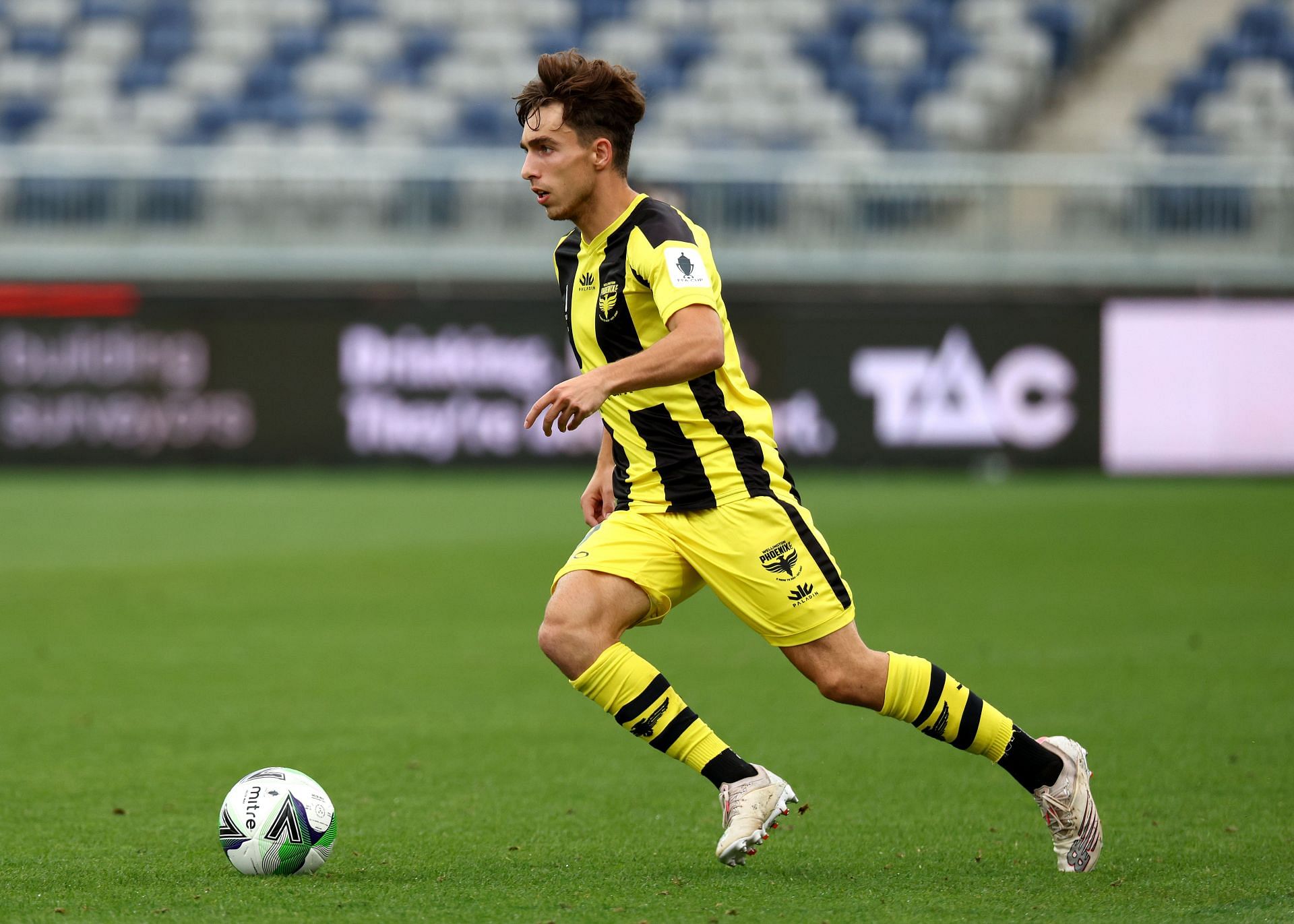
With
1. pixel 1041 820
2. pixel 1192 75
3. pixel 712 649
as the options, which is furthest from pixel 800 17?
pixel 1041 820

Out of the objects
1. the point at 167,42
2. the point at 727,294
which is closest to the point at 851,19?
the point at 727,294

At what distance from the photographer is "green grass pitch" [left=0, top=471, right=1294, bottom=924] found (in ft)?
14.0

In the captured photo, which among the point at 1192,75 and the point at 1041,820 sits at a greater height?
the point at 1192,75

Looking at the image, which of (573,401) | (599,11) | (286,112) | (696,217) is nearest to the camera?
(573,401)

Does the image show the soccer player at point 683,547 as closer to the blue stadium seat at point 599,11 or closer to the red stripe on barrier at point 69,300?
the red stripe on barrier at point 69,300

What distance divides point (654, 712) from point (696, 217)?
14574mm

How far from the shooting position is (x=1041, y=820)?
5.18m

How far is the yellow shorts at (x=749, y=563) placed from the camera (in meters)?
4.42

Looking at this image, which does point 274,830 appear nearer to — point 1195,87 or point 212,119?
point 212,119

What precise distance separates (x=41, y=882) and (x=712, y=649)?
4832mm

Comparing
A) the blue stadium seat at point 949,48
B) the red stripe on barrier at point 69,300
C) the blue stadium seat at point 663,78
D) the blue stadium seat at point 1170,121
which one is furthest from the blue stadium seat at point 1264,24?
the red stripe on barrier at point 69,300

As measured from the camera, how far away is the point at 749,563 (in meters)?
4.42

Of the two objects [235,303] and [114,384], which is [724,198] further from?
[114,384]

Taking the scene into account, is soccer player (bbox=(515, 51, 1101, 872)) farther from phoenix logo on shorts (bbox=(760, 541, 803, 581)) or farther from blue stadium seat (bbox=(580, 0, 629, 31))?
blue stadium seat (bbox=(580, 0, 629, 31))
